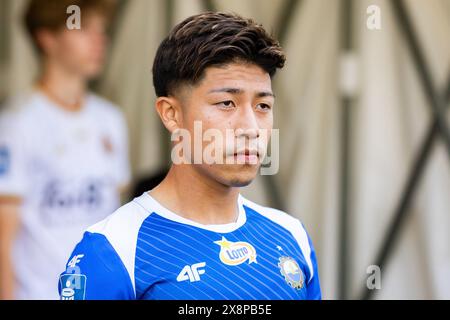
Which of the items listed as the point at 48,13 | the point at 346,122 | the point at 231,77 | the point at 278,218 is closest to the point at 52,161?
the point at 48,13

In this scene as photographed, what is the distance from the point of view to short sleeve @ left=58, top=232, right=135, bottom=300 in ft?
6.26

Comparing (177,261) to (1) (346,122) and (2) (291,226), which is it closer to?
(2) (291,226)

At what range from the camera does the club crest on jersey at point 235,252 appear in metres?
2.04

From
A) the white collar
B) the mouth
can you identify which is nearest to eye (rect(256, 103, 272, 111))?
the mouth

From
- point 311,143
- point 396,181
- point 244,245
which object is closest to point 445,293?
point 396,181

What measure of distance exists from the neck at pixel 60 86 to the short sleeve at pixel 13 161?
0.22 meters

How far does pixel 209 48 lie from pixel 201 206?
384 mm

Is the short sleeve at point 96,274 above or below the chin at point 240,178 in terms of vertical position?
below

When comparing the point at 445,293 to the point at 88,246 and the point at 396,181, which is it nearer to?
the point at 396,181

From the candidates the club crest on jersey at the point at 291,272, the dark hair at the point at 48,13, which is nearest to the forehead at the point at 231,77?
the club crest on jersey at the point at 291,272

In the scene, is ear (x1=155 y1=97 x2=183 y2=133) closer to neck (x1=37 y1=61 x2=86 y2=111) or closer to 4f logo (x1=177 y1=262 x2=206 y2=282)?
4f logo (x1=177 y1=262 x2=206 y2=282)

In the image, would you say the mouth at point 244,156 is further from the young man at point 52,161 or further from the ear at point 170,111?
the young man at point 52,161

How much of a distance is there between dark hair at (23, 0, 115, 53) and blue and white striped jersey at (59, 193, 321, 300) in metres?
2.19

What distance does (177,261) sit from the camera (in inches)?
78.7
